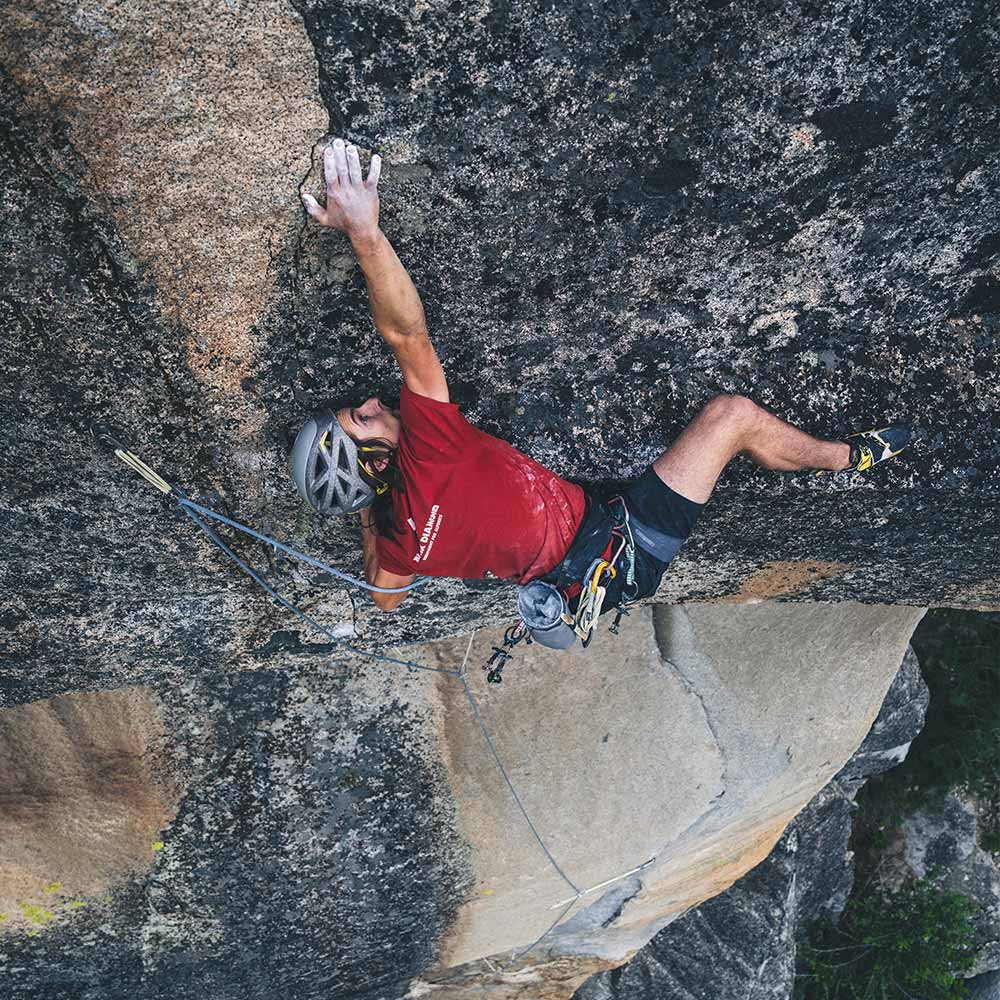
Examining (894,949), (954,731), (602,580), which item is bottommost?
(894,949)

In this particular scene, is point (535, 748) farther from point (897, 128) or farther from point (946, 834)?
point (946, 834)

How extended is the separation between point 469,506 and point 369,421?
0.44 meters

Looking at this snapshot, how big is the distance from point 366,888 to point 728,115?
3.63m

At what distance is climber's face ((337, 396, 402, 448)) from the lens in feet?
10.0

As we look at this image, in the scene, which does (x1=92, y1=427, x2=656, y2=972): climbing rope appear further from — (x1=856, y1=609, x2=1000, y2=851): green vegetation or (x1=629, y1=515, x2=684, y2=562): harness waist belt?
(x1=856, y1=609, x2=1000, y2=851): green vegetation

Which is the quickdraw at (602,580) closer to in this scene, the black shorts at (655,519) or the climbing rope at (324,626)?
the black shorts at (655,519)

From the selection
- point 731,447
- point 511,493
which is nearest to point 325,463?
point 511,493

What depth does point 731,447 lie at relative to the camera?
10.6 feet

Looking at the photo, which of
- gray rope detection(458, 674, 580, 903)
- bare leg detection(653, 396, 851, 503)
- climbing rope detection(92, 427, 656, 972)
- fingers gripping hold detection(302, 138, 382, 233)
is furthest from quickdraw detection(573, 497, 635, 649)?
fingers gripping hold detection(302, 138, 382, 233)

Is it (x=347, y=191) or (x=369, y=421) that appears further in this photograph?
(x=369, y=421)

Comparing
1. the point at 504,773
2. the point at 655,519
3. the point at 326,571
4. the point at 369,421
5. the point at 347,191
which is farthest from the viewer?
the point at 504,773

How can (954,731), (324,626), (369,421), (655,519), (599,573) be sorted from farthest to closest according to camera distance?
(954,731) < (324,626) < (599,573) < (655,519) < (369,421)

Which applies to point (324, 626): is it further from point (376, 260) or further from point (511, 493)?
point (376, 260)

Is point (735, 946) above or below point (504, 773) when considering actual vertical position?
below
